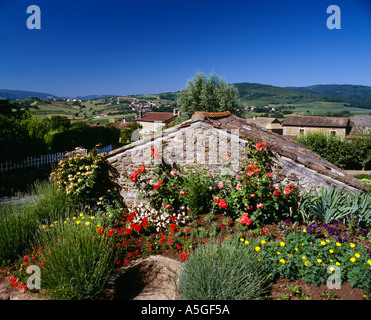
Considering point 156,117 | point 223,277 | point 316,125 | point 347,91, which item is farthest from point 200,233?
point 347,91

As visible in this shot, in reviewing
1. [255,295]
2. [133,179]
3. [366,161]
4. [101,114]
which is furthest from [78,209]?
[101,114]

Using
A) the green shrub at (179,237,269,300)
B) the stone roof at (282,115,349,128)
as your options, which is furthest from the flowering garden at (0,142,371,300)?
the stone roof at (282,115,349,128)

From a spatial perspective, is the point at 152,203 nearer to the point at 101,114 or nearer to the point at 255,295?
the point at 255,295

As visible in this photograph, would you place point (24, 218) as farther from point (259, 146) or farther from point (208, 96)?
point (208, 96)

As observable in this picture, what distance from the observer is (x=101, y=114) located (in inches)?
3100

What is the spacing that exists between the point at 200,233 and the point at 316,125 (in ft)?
145

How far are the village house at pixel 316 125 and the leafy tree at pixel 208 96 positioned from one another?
24329mm

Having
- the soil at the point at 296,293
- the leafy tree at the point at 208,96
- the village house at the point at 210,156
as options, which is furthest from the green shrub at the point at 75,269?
the leafy tree at the point at 208,96

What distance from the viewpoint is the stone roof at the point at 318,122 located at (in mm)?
39812

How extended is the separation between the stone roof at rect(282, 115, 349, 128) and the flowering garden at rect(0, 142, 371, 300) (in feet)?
137

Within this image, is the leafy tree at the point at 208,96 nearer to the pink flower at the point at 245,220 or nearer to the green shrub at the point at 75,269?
the pink flower at the point at 245,220

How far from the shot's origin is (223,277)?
3.10 meters

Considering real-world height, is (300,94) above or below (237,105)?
above
